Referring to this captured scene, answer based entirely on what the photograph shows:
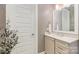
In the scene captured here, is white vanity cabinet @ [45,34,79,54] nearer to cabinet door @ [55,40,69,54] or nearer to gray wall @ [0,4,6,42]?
cabinet door @ [55,40,69,54]

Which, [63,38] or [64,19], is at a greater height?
[64,19]

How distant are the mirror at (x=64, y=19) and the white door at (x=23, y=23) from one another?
0.32m

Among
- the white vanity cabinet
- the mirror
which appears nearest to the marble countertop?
the white vanity cabinet

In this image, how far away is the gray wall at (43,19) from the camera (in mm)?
1914

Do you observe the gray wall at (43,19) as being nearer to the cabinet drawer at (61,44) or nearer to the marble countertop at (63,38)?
the marble countertop at (63,38)

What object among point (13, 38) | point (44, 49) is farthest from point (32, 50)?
point (13, 38)

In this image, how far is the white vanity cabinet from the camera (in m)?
1.83

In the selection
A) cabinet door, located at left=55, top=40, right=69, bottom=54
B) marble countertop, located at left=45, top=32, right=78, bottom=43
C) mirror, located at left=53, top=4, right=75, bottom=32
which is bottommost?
cabinet door, located at left=55, top=40, right=69, bottom=54

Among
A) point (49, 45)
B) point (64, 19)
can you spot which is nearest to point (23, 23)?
point (49, 45)

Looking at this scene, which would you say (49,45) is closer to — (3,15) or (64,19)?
(64,19)

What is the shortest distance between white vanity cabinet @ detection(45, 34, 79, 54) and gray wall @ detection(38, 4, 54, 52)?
0.24 ft

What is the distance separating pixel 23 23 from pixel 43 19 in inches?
11.7

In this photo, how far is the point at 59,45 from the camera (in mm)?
1867
